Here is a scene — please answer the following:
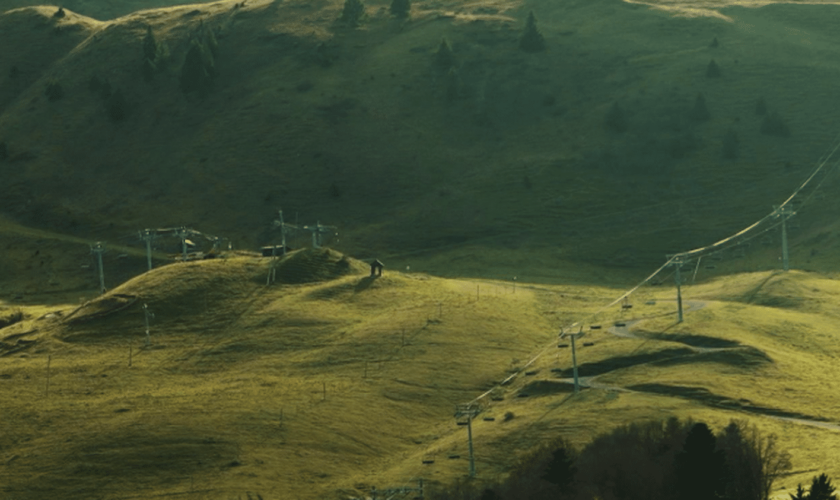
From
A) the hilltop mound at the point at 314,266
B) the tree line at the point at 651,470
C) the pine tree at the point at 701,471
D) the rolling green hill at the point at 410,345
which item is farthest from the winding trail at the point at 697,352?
the hilltop mound at the point at 314,266

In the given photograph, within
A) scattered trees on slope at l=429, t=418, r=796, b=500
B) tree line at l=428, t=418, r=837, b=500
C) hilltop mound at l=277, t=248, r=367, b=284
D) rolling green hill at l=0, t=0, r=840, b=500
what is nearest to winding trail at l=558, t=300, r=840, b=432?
rolling green hill at l=0, t=0, r=840, b=500

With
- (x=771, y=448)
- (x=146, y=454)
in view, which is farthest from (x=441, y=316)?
(x=771, y=448)

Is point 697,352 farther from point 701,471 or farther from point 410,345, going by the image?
point 701,471

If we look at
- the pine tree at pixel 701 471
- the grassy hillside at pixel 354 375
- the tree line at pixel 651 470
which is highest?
the pine tree at pixel 701 471

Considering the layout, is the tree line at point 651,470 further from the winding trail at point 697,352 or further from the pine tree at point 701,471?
the winding trail at point 697,352

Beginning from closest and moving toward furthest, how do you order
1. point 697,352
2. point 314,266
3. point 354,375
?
1. point 697,352
2. point 354,375
3. point 314,266

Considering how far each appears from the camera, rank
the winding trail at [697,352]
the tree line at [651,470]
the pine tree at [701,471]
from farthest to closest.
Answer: the winding trail at [697,352], the tree line at [651,470], the pine tree at [701,471]

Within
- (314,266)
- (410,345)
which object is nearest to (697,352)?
(410,345)

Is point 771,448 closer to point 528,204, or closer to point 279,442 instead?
point 279,442

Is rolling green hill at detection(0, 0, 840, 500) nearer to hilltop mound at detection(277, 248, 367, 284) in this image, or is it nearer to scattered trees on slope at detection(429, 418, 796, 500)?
hilltop mound at detection(277, 248, 367, 284)
